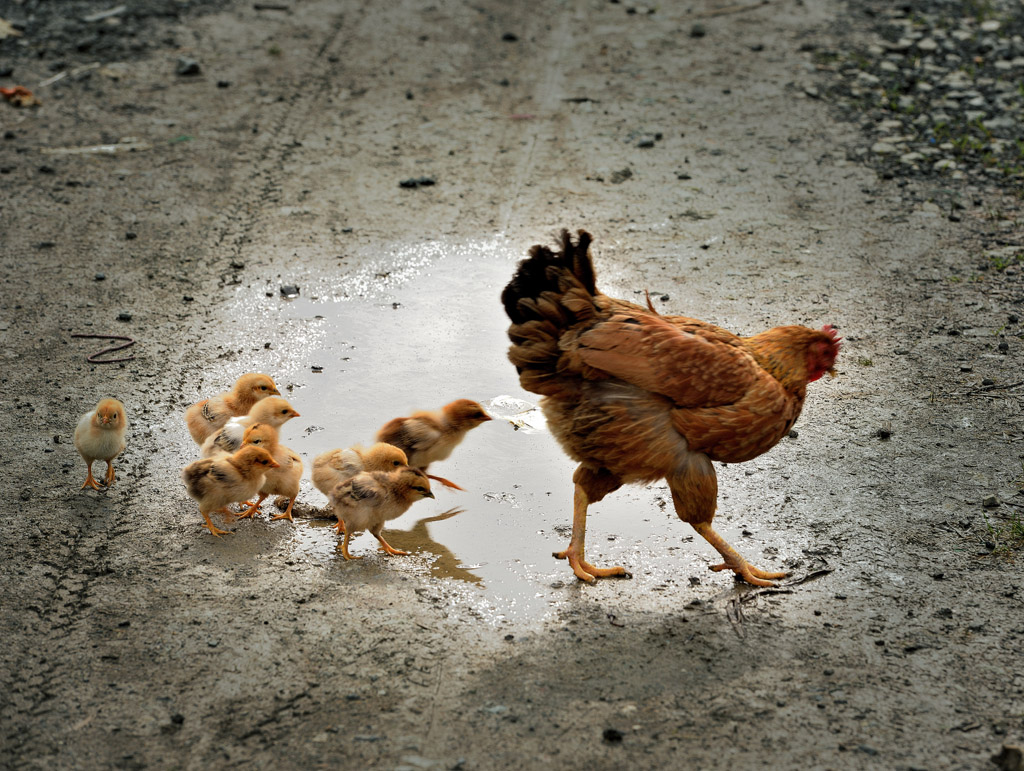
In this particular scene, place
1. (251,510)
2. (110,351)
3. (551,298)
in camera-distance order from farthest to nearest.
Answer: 1. (110,351)
2. (251,510)
3. (551,298)

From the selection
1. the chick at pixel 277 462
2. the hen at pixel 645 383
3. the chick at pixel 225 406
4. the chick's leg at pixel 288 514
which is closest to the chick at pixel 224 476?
the chick at pixel 277 462

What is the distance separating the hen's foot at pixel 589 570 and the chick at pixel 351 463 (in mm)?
1051

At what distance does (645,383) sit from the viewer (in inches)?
174

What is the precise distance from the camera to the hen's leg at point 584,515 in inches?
187

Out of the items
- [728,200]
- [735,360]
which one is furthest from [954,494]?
[728,200]

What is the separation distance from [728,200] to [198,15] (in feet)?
23.3

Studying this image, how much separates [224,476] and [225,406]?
0.75 meters

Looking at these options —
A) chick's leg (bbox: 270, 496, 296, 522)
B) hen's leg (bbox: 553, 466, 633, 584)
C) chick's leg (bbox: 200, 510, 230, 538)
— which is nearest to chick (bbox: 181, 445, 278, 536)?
chick's leg (bbox: 200, 510, 230, 538)

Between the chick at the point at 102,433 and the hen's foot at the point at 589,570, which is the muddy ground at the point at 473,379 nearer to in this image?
the hen's foot at the point at 589,570

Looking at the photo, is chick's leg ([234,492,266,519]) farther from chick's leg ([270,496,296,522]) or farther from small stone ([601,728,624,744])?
small stone ([601,728,624,744])

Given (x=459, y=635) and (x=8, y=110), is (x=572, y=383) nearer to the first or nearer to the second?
(x=459, y=635)

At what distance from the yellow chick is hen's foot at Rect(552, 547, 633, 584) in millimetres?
1051

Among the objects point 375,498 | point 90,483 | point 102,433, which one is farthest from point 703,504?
point 90,483

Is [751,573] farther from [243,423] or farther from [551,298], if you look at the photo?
[243,423]
